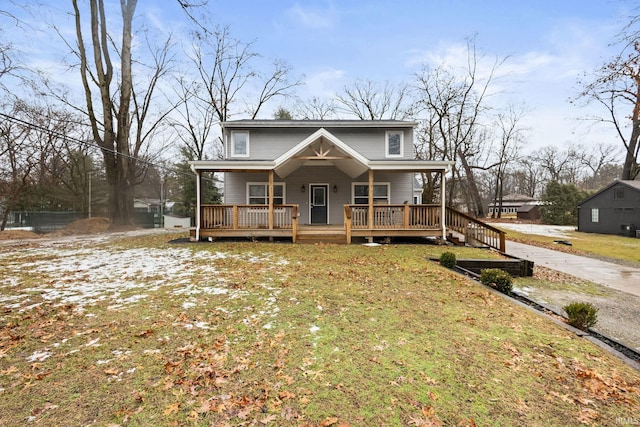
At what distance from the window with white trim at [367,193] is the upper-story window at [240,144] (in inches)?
231

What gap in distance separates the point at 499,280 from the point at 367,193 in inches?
342

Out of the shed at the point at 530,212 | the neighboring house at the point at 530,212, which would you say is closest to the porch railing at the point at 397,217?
the neighboring house at the point at 530,212

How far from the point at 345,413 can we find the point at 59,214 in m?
24.8

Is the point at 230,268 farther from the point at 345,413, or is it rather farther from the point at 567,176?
the point at 567,176

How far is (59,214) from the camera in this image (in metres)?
19.5

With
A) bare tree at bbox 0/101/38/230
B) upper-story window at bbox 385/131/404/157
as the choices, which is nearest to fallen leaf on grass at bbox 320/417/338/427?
upper-story window at bbox 385/131/404/157

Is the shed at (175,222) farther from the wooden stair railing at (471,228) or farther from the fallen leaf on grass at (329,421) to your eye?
the fallen leaf on grass at (329,421)

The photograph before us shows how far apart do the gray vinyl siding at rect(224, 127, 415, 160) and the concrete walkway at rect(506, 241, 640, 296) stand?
7.40 m

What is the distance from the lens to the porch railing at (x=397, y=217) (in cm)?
1209

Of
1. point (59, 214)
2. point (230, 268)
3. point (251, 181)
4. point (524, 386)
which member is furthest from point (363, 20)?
point (59, 214)

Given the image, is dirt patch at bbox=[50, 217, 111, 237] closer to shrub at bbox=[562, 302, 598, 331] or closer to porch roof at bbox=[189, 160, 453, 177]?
porch roof at bbox=[189, 160, 453, 177]

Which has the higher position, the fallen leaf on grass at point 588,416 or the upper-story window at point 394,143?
the upper-story window at point 394,143

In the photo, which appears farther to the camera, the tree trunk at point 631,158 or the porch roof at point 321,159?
the tree trunk at point 631,158

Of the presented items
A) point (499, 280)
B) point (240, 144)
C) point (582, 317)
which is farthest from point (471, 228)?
point (240, 144)
